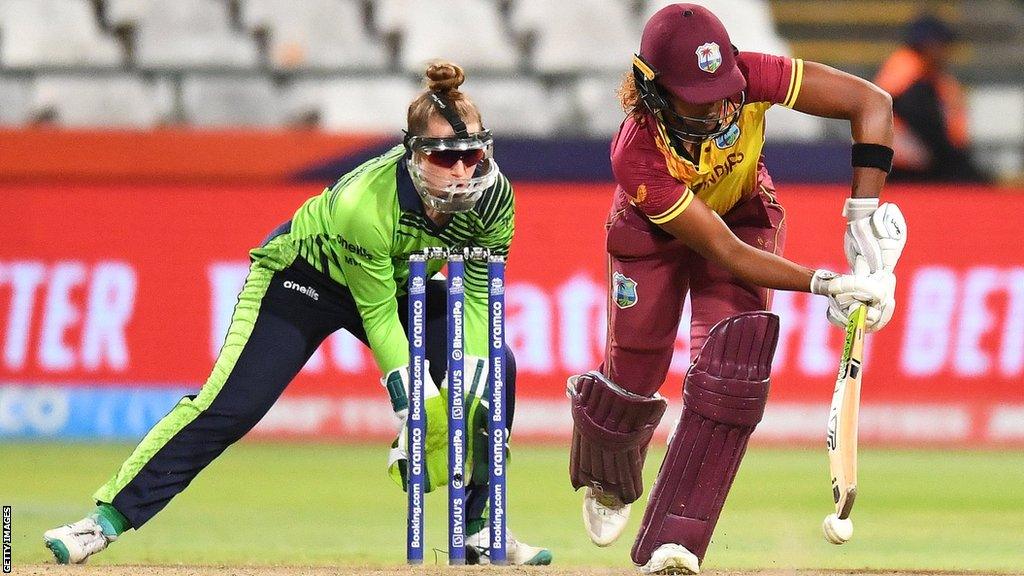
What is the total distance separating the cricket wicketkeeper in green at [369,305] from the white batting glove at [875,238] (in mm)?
1118

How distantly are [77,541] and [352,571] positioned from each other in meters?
1.00

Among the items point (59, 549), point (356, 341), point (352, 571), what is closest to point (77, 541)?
point (59, 549)

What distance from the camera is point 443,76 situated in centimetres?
484

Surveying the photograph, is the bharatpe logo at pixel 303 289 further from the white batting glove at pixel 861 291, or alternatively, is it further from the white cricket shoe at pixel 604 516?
the white batting glove at pixel 861 291

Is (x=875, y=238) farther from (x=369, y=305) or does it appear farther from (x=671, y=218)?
(x=369, y=305)

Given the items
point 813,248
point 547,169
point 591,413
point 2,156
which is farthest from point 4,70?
point 591,413

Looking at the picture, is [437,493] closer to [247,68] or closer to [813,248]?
[813,248]

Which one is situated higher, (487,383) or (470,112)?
(470,112)

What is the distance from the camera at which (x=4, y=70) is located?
990cm

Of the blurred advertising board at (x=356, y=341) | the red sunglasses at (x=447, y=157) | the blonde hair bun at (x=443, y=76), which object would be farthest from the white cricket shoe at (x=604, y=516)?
the blurred advertising board at (x=356, y=341)

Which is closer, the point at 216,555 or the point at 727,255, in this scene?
the point at 727,255

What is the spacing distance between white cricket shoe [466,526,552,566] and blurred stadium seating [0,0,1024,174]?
15.8ft

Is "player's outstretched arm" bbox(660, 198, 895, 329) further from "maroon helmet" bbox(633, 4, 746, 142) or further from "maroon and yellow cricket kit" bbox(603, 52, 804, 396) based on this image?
"maroon helmet" bbox(633, 4, 746, 142)

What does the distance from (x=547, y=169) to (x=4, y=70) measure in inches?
139
